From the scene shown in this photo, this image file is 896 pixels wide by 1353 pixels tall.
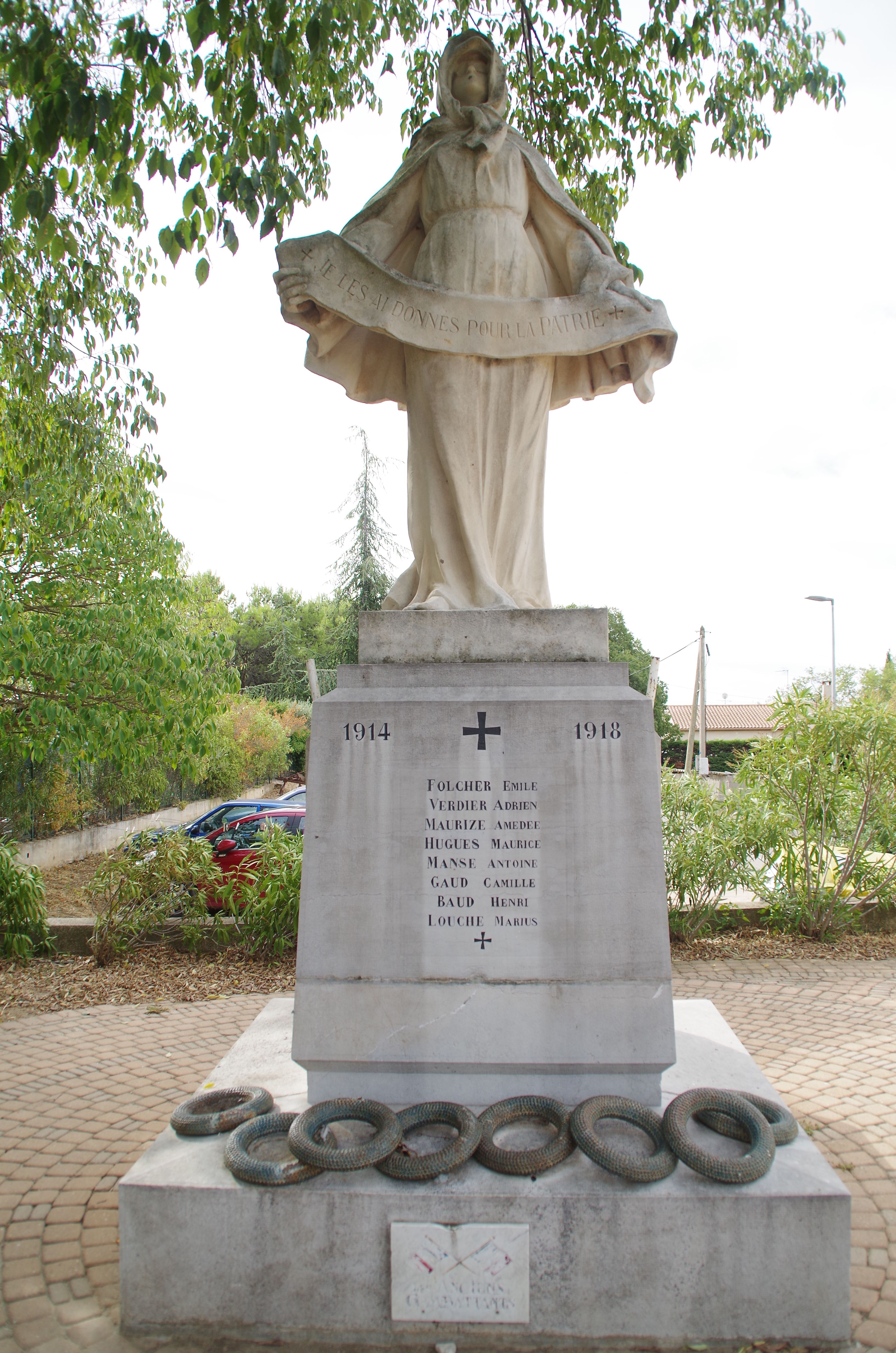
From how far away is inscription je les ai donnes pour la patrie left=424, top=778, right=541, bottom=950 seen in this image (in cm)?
305

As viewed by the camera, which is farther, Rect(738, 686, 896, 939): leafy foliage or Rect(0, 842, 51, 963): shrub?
Rect(738, 686, 896, 939): leafy foliage

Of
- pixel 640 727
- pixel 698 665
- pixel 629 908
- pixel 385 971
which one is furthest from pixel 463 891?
pixel 698 665

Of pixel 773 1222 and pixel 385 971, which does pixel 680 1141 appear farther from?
pixel 385 971

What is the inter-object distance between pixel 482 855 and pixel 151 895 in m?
5.59

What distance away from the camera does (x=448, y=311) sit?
358 centimetres

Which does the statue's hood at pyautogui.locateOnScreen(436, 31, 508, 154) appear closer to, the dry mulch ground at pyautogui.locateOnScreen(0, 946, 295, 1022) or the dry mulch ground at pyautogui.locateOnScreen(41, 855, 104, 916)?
the dry mulch ground at pyautogui.locateOnScreen(0, 946, 295, 1022)

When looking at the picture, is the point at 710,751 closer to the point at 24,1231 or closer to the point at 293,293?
the point at 293,293

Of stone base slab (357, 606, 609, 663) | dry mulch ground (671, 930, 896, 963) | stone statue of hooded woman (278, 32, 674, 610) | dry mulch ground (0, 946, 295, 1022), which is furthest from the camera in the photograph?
dry mulch ground (671, 930, 896, 963)

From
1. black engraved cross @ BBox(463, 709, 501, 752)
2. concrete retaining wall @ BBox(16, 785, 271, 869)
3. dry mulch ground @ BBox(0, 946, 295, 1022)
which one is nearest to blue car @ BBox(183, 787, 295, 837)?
concrete retaining wall @ BBox(16, 785, 271, 869)

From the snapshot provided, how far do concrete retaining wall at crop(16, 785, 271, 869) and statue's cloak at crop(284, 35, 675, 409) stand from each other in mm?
8417

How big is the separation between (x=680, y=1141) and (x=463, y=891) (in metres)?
1.02

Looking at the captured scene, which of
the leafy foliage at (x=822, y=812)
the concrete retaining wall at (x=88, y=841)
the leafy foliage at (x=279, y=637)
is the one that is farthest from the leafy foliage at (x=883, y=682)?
the leafy foliage at (x=279, y=637)

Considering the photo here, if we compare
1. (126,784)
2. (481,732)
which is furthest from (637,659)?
(481,732)

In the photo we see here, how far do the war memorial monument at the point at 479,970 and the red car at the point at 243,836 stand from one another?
418 centimetres
